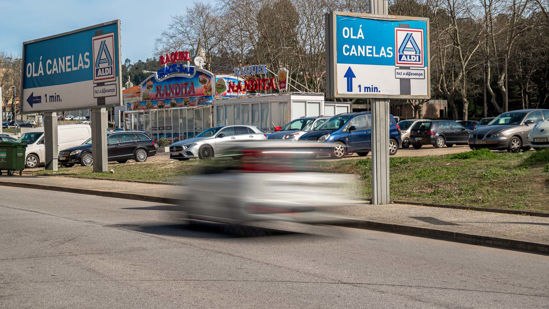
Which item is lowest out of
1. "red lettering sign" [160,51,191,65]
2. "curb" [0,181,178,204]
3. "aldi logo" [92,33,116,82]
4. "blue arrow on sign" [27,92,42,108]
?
"curb" [0,181,178,204]

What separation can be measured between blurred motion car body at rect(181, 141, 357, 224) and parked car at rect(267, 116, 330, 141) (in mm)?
17452

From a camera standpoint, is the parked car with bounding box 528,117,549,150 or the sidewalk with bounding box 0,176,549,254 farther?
the parked car with bounding box 528,117,549,150

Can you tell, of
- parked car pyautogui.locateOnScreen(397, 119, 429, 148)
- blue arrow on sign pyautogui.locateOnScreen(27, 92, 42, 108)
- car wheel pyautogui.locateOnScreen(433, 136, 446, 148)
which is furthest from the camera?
parked car pyautogui.locateOnScreen(397, 119, 429, 148)

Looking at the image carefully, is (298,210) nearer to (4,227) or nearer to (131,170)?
(4,227)

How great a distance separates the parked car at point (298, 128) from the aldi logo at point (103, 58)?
24.6ft

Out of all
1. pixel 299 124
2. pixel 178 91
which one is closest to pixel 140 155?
pixel 299 124

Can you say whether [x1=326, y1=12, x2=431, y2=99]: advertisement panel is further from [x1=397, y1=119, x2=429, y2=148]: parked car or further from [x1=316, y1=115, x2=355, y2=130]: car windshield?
[x1=397, y1=119, x2=429, y2=148]: parked car

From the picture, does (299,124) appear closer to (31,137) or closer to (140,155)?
(140,155)

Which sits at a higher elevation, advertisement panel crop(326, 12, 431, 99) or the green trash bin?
advertisement panel crop(326, 12, 431, 99)

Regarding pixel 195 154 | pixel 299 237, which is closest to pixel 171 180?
pixel 195 154

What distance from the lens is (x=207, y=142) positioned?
28.0m

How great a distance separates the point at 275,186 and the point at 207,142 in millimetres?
19579

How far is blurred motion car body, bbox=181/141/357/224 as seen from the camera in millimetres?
8719

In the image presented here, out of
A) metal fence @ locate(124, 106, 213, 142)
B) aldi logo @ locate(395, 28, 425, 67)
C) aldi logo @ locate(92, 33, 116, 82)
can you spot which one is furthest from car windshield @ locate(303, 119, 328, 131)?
metal fence @ locate(124, 106, 213, 142)
